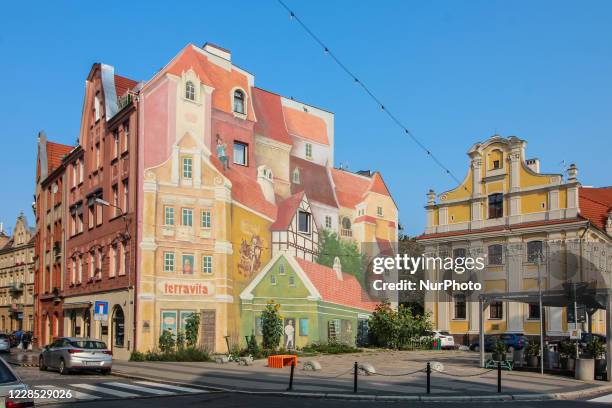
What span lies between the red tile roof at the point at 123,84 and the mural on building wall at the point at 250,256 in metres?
12.2

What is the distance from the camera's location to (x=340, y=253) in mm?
43219

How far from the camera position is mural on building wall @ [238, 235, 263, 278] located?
36.6m

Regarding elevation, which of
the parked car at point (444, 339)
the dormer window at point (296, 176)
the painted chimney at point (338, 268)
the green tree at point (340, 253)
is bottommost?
the parked car at point (444, 339)

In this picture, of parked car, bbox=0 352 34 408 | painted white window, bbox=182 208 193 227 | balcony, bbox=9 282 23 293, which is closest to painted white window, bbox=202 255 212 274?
painted white window, bbox=182 208 193 227

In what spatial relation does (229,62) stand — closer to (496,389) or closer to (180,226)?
(180,226)

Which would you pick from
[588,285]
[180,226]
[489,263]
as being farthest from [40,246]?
[588,285]

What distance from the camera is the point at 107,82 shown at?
133 feet

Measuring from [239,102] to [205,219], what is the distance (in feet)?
24.6

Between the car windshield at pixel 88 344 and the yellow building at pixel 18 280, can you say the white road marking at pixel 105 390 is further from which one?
the yellow building at pixel 18 280

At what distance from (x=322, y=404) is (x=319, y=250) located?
24.8m

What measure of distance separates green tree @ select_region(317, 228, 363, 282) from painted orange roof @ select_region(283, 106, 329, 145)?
19.4 feet

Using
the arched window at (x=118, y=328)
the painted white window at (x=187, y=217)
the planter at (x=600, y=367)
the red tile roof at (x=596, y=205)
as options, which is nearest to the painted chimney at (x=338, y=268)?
the painted white window at (x=187, y=217)

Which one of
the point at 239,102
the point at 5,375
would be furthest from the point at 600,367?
the point at 239,102

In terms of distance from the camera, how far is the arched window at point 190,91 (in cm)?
3579
